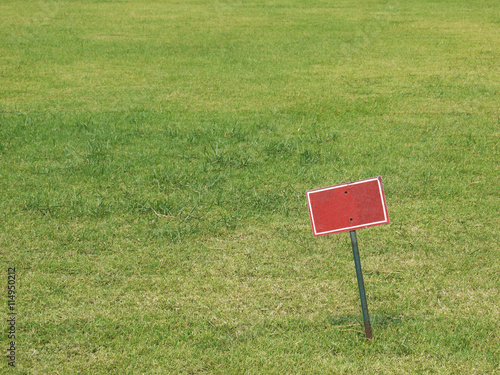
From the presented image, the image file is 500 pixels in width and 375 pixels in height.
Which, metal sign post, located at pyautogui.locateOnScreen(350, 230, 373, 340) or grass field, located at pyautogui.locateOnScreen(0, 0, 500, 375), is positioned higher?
metal sign post, located at pyautogui.locateOnScreen(350, 230, 373, 340)

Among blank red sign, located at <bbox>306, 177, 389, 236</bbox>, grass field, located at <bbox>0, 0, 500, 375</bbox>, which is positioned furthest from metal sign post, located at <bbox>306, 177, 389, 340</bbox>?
grass field, located at <bbox>0, 0, 500, 375</bbox>

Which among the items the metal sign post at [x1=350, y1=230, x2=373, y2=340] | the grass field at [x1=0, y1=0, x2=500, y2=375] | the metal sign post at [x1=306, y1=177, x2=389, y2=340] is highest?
the metal sign post at [x1=306, y1=177, x2=389, y2=340]

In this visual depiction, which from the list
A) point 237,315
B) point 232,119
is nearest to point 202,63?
point 232,119

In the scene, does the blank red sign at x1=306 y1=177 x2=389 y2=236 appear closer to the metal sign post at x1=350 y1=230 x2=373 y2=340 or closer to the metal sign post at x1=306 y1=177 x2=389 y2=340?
the metal sign post at x1=306 y1=177 x2=389 y2=340

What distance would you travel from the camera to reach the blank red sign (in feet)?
10.9

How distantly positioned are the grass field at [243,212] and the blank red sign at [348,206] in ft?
2.45

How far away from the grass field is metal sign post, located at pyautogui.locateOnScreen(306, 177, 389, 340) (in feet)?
2.45

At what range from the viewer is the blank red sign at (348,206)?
3324mm

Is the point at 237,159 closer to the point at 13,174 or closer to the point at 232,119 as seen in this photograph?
the point at 232,119

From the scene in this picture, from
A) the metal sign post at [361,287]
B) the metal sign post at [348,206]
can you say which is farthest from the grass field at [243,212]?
the metal sign post at [348,206]

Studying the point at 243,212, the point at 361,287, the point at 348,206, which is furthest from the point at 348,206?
the point at 243,212

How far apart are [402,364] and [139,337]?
60.8 inches

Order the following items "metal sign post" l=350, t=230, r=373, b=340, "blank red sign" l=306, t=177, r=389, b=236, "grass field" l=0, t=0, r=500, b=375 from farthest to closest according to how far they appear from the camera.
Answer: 1. "grass field" l=0, t=0, r=500, b=375
2. "metal sign post" l=350, t=230, r=373, b=340
3. "blank red sign" l=306, t=177, r=389, b=236

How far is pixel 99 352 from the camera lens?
139 inches
